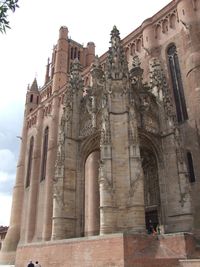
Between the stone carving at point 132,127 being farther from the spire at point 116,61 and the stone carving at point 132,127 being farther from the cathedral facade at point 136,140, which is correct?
the spire at point 116,61

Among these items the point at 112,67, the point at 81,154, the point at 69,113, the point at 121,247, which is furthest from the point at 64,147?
the point at 121,247

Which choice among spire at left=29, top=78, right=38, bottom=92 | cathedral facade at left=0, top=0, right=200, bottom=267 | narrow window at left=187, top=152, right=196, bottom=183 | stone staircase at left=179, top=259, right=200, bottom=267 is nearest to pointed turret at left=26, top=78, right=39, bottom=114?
spire at left=29, top=78, right=38, bottom=92

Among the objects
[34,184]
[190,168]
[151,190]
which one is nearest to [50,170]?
[34,184]

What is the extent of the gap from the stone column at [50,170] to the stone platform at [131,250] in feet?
47.4

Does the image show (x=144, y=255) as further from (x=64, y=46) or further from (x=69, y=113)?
(x=64, y=46)

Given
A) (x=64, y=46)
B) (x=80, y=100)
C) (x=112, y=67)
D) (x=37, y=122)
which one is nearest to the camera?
(x=112, y=67)

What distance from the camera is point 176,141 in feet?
53.6

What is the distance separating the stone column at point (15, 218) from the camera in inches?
1258

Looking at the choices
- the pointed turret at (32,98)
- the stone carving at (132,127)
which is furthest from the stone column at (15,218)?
the stone carving at (132,127)

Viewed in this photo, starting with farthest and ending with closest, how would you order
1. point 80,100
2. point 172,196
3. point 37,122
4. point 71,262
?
point 37,122 → point 80,100 → point 172,196 → point 71,262

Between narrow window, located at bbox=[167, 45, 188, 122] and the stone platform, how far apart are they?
969cm

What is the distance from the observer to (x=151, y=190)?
18234 millimetres

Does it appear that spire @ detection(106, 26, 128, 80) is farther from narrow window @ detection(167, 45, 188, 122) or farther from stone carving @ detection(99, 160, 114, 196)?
stone carving @ detection(99, 160, 114, 196)

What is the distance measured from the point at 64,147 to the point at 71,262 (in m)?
6.66
